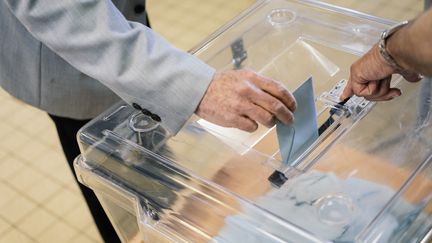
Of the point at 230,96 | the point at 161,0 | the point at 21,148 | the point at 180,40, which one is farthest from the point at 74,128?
the point at 161,0

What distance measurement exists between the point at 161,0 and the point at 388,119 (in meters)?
1.73

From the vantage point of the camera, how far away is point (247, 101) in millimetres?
772

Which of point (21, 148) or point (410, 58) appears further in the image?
point (21, 148)

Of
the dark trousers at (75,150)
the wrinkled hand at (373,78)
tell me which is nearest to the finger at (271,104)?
the wrinkled hand at (373,78)

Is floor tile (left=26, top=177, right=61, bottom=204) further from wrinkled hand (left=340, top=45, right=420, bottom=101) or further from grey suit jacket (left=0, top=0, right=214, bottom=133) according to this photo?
wrinkled hand (left=340, top=45, right=420, bottom=101)

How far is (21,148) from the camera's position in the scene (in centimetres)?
181

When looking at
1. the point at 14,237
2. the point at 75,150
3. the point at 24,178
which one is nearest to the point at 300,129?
the point at 75,150

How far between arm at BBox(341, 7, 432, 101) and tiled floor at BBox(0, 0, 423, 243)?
476 millimetres

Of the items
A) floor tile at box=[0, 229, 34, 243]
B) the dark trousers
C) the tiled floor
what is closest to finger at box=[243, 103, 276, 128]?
the dark trousers

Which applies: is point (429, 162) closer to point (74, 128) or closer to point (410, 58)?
point (410, 58)

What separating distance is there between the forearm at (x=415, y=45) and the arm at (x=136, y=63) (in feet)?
0.50

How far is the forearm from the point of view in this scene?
673 millimetres

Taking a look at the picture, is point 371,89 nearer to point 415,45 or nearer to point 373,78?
point 373,78

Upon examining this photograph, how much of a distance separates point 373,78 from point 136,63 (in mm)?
342
